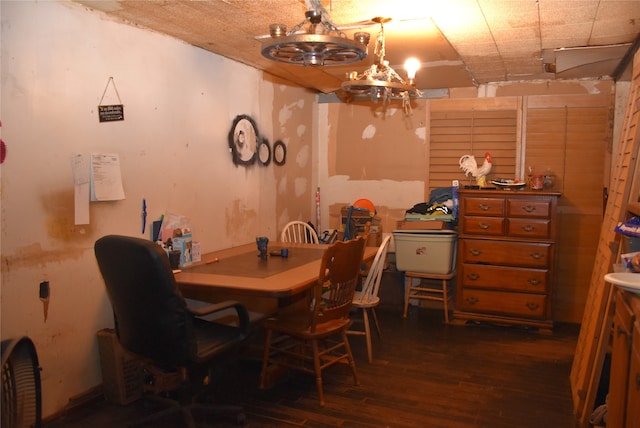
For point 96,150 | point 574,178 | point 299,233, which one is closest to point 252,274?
point 96,150

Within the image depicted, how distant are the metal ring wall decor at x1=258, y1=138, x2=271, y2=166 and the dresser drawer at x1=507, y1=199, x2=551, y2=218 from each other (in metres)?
2.03

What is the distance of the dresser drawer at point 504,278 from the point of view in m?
4.36

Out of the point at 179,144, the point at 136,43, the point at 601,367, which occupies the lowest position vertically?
the point at 601,367

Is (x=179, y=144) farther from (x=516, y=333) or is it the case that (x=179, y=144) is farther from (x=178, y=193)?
(x=516, y=333)

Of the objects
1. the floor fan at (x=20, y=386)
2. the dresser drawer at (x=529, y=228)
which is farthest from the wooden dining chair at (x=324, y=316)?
the dresser drawer at (x=529, y=228)

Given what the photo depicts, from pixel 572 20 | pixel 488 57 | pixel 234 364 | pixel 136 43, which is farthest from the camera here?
pixel 488 57

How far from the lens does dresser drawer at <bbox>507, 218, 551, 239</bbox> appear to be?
171 inches

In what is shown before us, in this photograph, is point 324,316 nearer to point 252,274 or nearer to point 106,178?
point 252,274

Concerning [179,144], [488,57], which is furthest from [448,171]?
[179,144]

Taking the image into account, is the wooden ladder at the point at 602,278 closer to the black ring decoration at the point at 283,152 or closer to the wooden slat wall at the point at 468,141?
the wooden slat wall at the point at 468,141

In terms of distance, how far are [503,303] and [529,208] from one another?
81cm

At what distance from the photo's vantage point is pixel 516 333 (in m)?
4.36

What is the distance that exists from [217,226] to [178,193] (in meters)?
0.50

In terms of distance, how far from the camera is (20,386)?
2.22 meters
